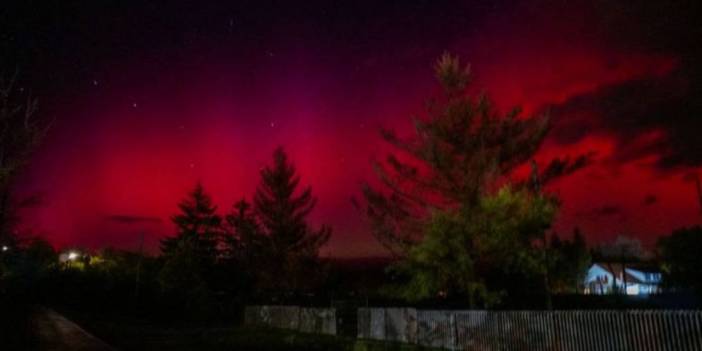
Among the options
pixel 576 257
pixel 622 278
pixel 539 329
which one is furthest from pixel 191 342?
pixel 622 278

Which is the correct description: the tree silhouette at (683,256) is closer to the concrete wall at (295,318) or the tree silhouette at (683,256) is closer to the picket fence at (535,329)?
the picket fence at (535,329)

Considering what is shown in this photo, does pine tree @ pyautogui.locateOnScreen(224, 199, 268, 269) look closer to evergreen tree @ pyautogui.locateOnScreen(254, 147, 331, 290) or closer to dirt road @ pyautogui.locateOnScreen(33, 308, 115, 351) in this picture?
evergreen tree @ pyautogui.locateOnScreen(254, 147, 331, 290)

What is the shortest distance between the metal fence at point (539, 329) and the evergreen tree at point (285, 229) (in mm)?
22128

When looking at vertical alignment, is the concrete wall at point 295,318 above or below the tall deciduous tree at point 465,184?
below

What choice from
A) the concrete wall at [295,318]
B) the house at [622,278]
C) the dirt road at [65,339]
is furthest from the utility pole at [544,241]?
the house at [622,278]

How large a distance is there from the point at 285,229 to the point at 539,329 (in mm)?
34126

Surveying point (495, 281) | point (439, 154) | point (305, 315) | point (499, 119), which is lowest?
point (305, 315)

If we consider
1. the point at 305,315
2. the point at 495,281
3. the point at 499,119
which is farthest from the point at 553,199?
the point at 305,315

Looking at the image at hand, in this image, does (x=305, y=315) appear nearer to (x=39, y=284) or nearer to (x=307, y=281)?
(x=307, y=281)

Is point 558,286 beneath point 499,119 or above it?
beneath

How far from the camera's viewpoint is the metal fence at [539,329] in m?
12.6

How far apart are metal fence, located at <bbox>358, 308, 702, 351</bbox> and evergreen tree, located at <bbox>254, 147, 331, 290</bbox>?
2213 centimetres

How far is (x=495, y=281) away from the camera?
28.2m

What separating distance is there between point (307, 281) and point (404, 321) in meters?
25.0
